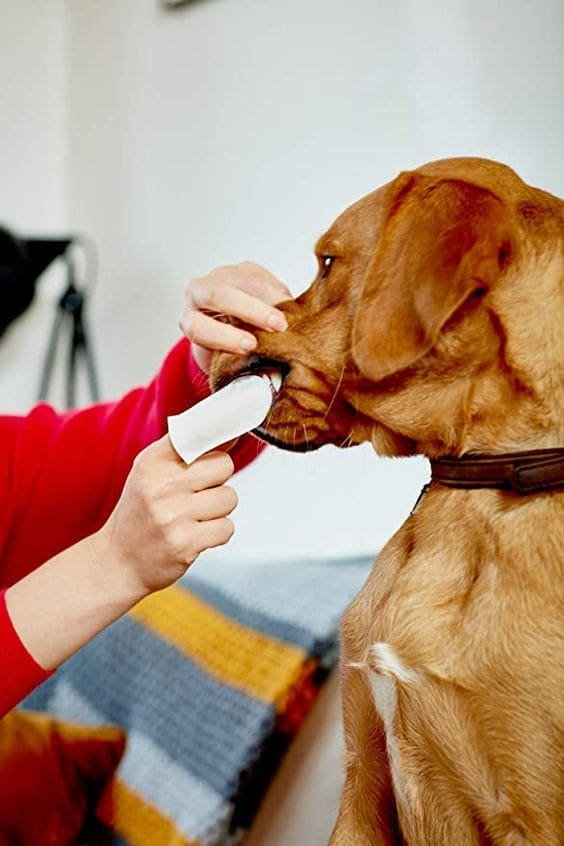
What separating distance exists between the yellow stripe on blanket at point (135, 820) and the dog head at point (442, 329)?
63 cm

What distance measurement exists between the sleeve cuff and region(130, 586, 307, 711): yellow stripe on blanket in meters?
0.38

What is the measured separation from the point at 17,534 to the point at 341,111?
86cm

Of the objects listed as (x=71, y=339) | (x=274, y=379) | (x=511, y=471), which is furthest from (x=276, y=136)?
(x=511, y=471)

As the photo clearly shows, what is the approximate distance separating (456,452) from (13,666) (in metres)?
0.46

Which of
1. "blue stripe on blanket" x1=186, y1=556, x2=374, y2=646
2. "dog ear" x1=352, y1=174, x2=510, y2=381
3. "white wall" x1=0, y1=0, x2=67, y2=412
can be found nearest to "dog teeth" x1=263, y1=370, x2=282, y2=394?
"dog ear" x1=352, y1=174, x2=510, y2=381

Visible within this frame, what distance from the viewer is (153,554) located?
0.86 metres

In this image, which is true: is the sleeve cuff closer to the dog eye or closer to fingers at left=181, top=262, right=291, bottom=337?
fingers at left=181, top=262, right=291, bottom=337

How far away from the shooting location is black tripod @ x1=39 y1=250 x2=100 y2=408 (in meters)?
2.31

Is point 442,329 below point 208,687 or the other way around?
the other way around

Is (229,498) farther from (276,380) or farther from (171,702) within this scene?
(171,702)

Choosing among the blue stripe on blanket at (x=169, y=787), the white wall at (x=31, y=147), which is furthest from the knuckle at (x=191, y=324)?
the white wall at (x=31, y=147)

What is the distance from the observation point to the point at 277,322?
0.84 meters

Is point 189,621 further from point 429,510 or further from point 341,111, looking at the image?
point 341,111

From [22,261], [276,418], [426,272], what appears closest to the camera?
[426,272]
